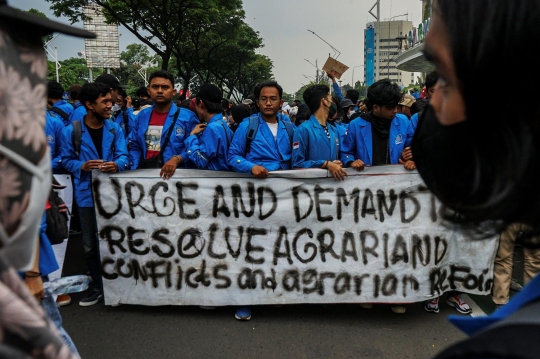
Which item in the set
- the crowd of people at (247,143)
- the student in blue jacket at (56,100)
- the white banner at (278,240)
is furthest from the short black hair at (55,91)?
the white banner at (278,240)

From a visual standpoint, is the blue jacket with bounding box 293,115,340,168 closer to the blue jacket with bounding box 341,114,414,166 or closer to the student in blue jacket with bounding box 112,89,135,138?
the blue jacket with bounding box 341,114,414,166

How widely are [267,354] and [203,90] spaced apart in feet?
9.16

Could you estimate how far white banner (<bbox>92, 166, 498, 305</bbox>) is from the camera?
3582 millimetres

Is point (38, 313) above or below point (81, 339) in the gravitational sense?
above

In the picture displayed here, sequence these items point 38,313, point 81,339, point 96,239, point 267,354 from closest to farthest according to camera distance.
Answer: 1. point 38,313
2. point 267,354
3. point 81,339
4. point 96,239

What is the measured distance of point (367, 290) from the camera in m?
3.58

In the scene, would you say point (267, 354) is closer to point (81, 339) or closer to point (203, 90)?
point (81, 339)

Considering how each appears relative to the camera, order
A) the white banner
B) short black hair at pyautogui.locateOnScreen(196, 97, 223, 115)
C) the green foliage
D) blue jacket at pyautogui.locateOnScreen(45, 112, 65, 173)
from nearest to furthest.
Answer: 1. the white banner
2. blue jacket at pyautogui.locateOnScreen(45, 112, 65, 173)
3. short black hair at pyautogui.locateOnScreen(196, 97, 223, 115)
4. the green foliage

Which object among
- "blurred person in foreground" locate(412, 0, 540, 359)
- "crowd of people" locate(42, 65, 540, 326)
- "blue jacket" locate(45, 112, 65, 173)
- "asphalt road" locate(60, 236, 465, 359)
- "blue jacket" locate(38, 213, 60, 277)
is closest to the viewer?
"blurred person in foreground" locate(412, 0, 540, 359)

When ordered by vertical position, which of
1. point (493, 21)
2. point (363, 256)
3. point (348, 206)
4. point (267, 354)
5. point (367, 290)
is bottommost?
point (267, 354)

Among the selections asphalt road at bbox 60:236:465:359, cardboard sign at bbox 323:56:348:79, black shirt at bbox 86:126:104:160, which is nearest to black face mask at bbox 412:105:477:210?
asphalt road at bbox 60:236:465:359

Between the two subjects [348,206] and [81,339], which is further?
[348,206]

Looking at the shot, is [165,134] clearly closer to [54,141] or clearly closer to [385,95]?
[54,141]

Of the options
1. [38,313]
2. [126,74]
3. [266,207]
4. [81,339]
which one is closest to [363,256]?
[266,207]
